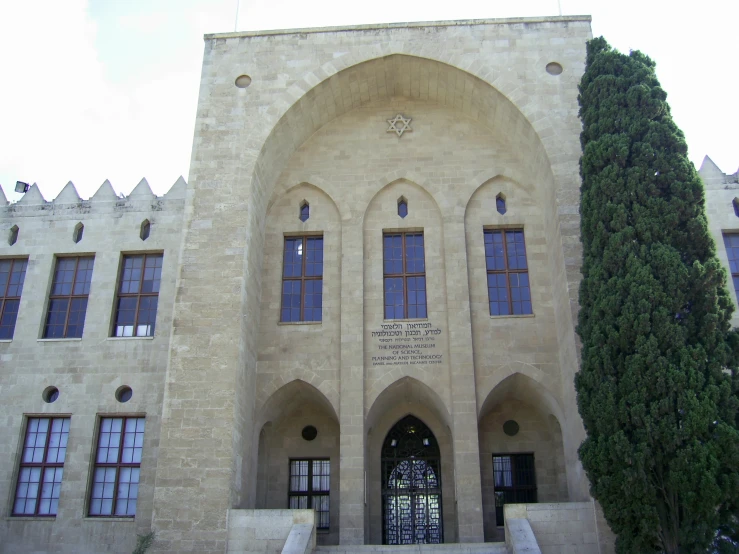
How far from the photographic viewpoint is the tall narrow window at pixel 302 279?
18.1 metres

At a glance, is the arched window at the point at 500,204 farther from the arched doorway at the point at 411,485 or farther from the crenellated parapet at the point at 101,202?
A: the crenellated parapet at the point at 101,202

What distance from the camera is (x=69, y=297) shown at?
18.6 meters

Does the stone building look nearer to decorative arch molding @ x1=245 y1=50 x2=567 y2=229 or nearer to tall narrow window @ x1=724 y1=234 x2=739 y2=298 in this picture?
decorative arch molding @ x1=245 y1=50 x2=567 y2=229

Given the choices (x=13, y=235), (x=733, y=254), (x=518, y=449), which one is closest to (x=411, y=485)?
(x=518, y=449)

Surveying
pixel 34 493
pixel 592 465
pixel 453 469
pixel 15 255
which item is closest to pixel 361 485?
pixel 453 469

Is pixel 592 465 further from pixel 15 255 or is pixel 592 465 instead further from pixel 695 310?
pixel 15 255

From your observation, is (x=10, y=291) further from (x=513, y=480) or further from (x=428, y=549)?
(x=513, y=480)

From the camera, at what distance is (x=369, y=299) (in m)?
17.8

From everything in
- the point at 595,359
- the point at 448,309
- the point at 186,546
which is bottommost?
the point at 186,546

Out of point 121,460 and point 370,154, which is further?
point 370,154

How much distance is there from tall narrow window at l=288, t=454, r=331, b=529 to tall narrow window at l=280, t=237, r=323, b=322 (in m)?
3.78

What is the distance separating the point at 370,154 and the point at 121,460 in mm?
10240

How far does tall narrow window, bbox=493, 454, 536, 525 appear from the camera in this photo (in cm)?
1723

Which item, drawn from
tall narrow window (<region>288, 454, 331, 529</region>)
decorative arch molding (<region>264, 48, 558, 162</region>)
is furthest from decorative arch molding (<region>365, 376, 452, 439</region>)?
decorative arch molding (<region>264, 48, 558, 162</region>)
